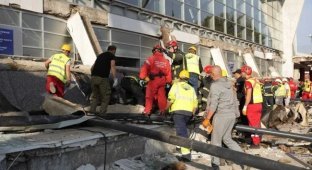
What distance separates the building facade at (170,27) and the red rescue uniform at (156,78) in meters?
4.37

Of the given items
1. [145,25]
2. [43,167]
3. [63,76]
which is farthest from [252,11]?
[43,167]

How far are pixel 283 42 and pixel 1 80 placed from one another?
30798 millimetres

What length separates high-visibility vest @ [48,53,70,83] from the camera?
9258 millimetres

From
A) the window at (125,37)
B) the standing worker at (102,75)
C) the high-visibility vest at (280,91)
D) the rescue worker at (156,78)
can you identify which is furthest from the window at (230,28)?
the standing worker at (102,75)

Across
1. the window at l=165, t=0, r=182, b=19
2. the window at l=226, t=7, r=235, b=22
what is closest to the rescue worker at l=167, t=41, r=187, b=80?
the window at l=165, t=0, r=182, b=19

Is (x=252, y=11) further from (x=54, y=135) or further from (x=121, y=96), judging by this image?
(x=54, y=135)

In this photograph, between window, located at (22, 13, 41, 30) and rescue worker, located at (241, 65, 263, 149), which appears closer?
rescue worker, located at (241, 65, 263, 149)

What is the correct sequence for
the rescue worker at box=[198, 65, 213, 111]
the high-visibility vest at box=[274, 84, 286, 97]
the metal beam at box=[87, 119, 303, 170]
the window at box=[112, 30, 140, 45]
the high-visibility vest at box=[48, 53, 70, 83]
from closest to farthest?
the metal beam at box=[87, 119, 303, 170] → the high-visibility vest at box=[48, 53, 70, 83] → the rescue worker at box=[198, 65, 213, 111] → the window at box=[112, 30, 140, 45] → the high-visibility vest at box=[274, 84, 286, 97]

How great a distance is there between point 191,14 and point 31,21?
10.7 m

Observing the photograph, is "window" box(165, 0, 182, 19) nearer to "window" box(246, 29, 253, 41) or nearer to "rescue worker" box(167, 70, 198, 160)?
Answer: "window" box(246, 29, 253, 41)

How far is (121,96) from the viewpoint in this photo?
11.2 meters

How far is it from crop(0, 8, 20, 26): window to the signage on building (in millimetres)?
252

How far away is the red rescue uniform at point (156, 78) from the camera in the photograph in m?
9.55

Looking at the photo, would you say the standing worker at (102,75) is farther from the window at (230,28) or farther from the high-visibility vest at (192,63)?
the window at (230,28)
